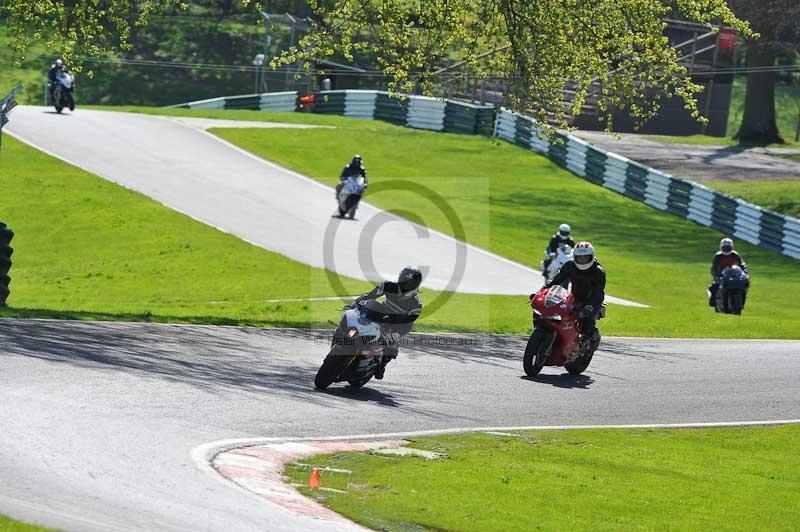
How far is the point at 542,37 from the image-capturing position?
22109mm

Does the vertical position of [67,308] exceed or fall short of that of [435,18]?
it falls short

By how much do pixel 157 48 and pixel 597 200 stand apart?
29208 mm

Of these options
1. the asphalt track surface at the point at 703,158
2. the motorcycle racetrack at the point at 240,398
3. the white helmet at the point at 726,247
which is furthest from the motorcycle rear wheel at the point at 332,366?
the asphalt track surface at the point at 703,158

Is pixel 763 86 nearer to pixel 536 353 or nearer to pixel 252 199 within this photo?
pixel 252 199

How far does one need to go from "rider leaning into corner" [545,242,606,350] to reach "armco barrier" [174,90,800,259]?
13.4m

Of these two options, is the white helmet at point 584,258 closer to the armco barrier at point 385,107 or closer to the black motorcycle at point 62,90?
the black motorcycle at point 62,90

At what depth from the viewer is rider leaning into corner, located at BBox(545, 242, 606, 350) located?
17.1m

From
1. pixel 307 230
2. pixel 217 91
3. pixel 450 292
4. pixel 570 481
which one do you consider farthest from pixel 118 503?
pixel 217 91

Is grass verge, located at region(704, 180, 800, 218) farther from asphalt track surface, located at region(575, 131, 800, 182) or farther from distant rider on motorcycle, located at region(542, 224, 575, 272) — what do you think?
distant rider on motorcycle, located at region(542, 224, 575, 272)

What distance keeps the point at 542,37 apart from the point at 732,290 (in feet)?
24.0

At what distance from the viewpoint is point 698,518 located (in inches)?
417

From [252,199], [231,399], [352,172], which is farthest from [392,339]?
[252,199]

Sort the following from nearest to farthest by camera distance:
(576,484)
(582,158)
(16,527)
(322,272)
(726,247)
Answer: (16,527) → (576,484) → (726,247) → (322,272) → (582,158)

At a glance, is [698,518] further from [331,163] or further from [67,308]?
[331,163]
